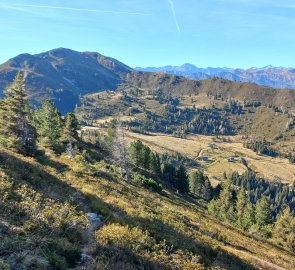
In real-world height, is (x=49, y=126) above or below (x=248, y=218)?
above

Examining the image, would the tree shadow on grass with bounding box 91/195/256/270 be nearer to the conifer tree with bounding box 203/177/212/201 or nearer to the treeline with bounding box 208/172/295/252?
the treeline with bounding box 208/172/295/252

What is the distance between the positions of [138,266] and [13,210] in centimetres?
667

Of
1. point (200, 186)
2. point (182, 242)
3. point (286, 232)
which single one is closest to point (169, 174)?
point (200, 186)

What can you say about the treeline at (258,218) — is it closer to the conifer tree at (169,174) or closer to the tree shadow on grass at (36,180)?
the conifer tree at (169,174)

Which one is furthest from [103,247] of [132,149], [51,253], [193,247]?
[132,149]

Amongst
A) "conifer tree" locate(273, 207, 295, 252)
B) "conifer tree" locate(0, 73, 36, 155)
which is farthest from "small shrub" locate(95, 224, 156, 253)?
"conifer tree" locate(273, 207, 295, 252)

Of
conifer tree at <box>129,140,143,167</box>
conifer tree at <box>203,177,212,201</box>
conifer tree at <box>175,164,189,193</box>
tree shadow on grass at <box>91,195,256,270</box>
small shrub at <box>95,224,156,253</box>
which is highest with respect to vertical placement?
small shrub at <box>95,224,156,253</box>

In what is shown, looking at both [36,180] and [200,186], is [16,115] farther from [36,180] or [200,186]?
[200,186]

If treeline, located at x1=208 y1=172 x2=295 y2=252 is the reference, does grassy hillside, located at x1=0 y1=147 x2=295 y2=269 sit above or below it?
above

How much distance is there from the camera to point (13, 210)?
15523 millimetres

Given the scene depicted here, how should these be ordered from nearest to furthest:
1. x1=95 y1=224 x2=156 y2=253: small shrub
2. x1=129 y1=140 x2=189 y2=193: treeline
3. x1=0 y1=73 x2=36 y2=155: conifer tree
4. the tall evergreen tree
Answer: x1=95 y1=224 x2=156 y2=253: small shrub
x1=0 y1=73 x2=36 y2=155: conifer tree
x1=129 y1=140 x2=189 y2=193: treeline
the tall evergreen tree

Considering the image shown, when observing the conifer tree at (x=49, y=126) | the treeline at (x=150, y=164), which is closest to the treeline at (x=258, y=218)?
the treeline at (x=150, y=164)

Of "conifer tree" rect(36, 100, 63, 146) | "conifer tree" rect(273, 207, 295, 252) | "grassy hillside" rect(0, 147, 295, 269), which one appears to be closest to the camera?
"grassy hillside" rect(0, 147, 295, 269)

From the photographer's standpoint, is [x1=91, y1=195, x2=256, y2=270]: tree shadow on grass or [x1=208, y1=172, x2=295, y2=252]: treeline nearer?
[x1=91, y1=195, x2=256, y2=270]: tree shadow on grass
